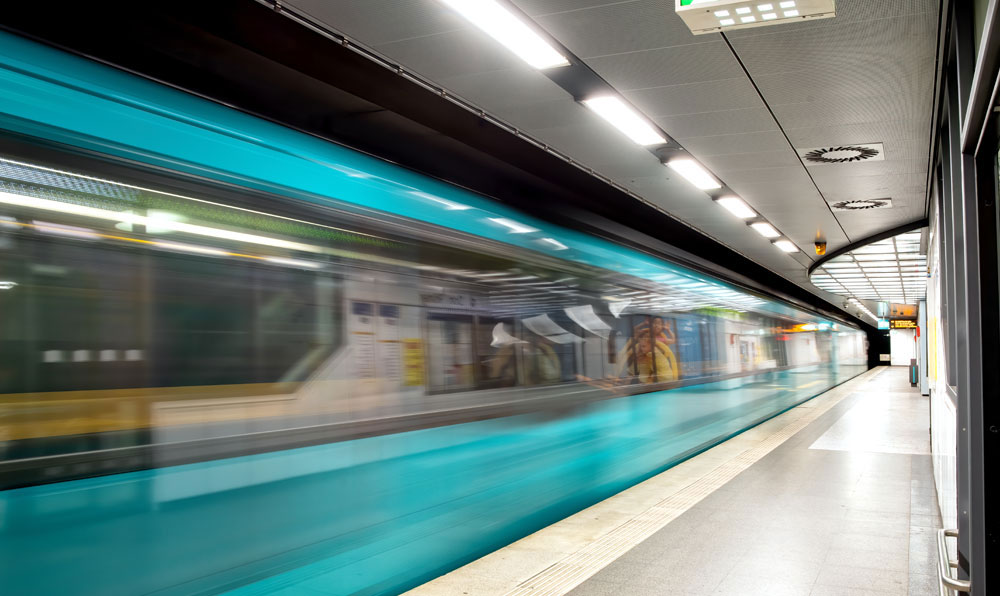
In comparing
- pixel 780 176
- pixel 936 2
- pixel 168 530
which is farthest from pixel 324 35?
Result: pixel 780 176

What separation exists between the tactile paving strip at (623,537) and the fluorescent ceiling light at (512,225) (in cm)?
229

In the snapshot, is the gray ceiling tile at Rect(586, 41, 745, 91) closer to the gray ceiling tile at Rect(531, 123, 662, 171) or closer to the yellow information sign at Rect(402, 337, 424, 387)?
the gray ceiling tile at Rect(531, 123, 662, 171)

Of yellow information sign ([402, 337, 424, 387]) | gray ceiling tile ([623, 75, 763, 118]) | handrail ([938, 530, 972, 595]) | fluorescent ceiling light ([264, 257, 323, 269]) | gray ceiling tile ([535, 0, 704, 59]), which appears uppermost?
gray ceiling tile ([535, 0, 704, 59])

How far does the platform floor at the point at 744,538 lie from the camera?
436cm

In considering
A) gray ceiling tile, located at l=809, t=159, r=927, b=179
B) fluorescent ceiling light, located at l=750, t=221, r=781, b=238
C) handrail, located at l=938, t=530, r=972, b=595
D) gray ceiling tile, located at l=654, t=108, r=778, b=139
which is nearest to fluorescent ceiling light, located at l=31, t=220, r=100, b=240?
handrail, located at l=938, t=530, r=972, b=595

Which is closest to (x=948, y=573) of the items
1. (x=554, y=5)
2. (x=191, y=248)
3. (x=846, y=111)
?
(x=554, y=5)

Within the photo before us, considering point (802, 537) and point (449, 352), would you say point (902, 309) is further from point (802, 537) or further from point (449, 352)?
point (449, 352)

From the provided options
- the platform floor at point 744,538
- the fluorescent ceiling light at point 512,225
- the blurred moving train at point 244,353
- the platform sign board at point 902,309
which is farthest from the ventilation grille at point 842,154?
the platform sign board at point 902,309

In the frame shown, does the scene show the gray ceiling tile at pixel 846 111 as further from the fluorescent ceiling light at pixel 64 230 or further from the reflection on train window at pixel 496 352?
the fluorescent ceiling light at pixel 64 230

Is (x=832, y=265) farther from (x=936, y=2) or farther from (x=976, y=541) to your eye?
(x=976, y=541)

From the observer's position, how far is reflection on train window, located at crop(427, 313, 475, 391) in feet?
14.4

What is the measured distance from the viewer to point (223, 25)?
510 centimetres

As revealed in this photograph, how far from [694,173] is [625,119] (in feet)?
6.15

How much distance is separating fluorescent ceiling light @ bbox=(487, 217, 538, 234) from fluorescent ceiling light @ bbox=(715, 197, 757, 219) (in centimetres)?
344
